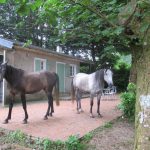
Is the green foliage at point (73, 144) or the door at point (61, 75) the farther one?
the door at point (61, 75)

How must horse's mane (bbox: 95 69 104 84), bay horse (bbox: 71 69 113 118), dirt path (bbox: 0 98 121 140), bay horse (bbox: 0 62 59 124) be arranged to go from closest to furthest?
dirt path (bbox: 0 98 121 140) < bay horse (bbox: 0 62 59 124) < bay horse (bbox: 71 69 113 118) < horse's mane (bbox: 95 69 104 84)

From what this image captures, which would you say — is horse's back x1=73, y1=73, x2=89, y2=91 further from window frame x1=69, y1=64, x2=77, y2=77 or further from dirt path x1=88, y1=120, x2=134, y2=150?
window frame x1=69, y1=64, x2=77, y2=77

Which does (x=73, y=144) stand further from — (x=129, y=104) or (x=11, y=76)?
(x=129, y=104)

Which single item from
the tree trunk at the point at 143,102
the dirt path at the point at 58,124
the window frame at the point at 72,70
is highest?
the window frame at the point at 72,70

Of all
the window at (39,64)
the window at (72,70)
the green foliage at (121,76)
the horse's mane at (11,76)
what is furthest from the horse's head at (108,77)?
the green foliage at (121,76)

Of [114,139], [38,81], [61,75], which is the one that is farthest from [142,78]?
[61,75]

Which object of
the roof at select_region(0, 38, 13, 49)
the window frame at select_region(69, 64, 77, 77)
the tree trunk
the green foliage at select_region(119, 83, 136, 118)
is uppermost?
the roof at select_region(0, 38, 13, 49)

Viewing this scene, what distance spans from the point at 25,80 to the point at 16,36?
21.2 metres

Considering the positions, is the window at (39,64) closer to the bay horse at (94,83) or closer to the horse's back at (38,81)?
the bay horse at (94,83)

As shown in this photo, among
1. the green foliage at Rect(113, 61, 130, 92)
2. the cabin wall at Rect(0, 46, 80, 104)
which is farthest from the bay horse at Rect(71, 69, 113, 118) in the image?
the green foliage at Rect(113, 61, 130, 92)

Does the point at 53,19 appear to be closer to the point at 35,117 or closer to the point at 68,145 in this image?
the point at 68,145

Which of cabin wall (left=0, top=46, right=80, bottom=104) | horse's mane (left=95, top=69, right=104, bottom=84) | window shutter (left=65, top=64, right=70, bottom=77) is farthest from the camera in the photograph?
window shutter (left=65, top=64, right=70, bottom=77)

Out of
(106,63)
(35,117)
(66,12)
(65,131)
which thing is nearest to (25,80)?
(35,117)

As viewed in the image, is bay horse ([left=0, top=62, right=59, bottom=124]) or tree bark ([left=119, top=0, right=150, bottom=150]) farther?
bay horse ([left=0, top=62, right=59, bottom=124])
